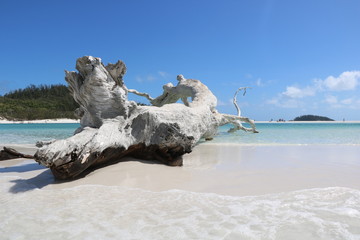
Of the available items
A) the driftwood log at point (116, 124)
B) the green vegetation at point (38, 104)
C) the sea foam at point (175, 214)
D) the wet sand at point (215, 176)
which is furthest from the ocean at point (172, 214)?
the green vegetation at point (38, 104)

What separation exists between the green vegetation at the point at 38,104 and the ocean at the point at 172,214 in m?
66.4

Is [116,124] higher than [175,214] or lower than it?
higher

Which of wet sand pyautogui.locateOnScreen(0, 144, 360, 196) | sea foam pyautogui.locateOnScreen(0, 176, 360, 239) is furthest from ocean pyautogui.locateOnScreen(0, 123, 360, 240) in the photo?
wet sand pyautogui.locateOnScreen(0, 144, 360, 196)

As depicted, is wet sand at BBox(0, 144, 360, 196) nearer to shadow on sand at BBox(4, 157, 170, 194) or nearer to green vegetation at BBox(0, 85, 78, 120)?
shadow on sand at BBox(4, 157, 170, 194)

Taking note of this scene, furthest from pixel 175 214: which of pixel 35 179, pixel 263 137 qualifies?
pixel 263 137

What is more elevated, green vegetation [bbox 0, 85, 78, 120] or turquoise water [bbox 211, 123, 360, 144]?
green vegetation [bbox 0, 85, 78, 120]

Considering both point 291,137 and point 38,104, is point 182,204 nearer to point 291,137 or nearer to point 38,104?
point 291,137

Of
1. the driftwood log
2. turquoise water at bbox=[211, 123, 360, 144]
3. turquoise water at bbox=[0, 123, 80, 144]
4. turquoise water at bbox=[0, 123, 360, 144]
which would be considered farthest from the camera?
turquoise water at bbox=[0, 123, 80, 144]

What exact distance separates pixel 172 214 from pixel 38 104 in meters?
88.3

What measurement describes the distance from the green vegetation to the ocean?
66.4 meters

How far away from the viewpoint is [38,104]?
7744 cm

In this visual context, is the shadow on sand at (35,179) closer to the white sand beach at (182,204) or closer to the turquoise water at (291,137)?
the white sand beach at (182,204)

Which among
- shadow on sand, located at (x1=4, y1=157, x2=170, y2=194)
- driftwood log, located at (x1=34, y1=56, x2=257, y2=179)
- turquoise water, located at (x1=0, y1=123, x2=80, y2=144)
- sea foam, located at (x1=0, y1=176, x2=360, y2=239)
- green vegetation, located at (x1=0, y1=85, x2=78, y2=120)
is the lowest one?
sea foam, located at (x1=0, y1=176, x2=360, y2=239)

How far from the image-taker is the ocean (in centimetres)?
186
